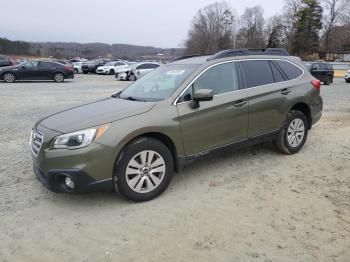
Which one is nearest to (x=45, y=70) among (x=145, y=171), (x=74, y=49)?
(x=145, y=171)

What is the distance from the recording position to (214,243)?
11.0ft

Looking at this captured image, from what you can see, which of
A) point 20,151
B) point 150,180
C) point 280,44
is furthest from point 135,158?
point 280,44

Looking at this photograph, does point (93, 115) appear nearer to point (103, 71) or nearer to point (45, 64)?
point (45, 64)

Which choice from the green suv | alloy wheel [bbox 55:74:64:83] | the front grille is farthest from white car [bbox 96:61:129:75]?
the front grille

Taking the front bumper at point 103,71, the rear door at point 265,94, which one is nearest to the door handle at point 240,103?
the rear door at point 265,94

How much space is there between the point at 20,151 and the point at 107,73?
31.5 meters

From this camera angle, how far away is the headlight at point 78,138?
3.88 metres

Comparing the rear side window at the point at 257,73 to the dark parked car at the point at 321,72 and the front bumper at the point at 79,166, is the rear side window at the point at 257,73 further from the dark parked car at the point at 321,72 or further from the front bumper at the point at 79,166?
the dark parked car at the point at 321,72

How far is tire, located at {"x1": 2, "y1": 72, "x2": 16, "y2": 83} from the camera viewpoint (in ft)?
77.9

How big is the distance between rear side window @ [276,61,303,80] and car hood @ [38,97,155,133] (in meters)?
2.63

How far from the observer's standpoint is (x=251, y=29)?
100500 millimetres

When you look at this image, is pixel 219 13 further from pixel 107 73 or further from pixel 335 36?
pixel 107 73

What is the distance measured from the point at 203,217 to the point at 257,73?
260 centimetres

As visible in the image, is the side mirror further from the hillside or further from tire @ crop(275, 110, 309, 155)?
the hillside
